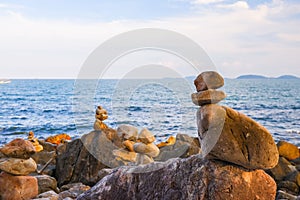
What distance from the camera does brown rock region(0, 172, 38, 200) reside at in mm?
6809

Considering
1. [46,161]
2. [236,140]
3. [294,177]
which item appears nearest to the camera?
[236,140]

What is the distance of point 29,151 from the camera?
6.81 metres

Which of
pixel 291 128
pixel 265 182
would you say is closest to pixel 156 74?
pixel 265 182

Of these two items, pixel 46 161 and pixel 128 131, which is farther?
pixel 46 161

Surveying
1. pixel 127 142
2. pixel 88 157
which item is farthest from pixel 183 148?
pixel 127 142

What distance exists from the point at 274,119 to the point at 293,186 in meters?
22.0

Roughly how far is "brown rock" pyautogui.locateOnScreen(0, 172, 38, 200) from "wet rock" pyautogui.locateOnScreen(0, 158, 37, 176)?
134 millimetres

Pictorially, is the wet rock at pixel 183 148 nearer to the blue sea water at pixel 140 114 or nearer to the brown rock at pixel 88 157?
the blue sea water at pixel 140 114

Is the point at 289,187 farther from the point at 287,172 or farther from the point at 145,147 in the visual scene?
the point at 145,147

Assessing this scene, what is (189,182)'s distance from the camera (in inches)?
177

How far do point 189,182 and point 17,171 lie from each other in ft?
11.7

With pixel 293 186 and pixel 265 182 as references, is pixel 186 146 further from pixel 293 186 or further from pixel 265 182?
pixel 265 182

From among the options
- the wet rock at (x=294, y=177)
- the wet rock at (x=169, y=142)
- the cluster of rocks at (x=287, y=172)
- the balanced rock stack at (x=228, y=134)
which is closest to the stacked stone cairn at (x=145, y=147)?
the balanced rock stack at (x=228, y=134)

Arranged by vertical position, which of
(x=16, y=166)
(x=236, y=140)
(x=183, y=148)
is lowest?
→ (x=183, y=148)
